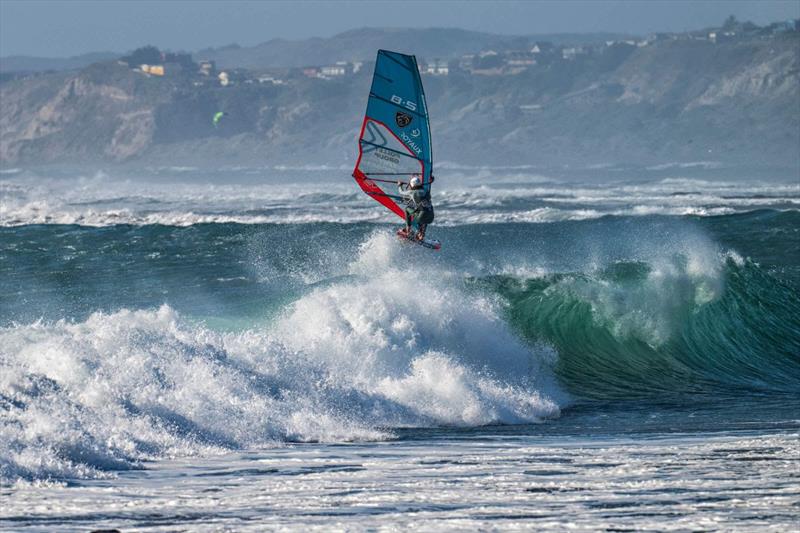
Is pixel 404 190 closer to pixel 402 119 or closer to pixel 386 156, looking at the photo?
pixel 386 156

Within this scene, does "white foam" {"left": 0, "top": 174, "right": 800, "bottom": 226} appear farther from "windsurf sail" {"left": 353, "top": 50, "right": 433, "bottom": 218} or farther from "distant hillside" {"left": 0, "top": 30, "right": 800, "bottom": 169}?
"distant hillside" {"left": 0, "top": 30, "right": 800, "bottom": 169}

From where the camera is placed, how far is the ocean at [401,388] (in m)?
9.02

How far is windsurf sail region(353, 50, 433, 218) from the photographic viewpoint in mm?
15586

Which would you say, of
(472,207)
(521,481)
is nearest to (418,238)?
(521,481)

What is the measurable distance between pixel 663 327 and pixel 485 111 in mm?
110734

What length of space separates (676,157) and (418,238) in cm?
8320

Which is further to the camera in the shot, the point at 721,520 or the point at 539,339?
the point at 539,339

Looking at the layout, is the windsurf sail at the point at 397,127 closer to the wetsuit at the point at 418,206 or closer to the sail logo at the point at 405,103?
the sail logo at the point at 405,103

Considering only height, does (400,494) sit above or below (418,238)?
Result: below

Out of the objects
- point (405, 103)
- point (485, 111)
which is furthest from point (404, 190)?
point (485, 111)

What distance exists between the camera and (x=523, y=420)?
1280cm

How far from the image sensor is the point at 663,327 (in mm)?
17922

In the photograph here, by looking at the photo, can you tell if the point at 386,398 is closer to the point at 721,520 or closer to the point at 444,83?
the point at 721,520

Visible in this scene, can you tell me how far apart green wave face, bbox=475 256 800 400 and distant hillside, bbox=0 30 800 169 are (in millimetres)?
68621
